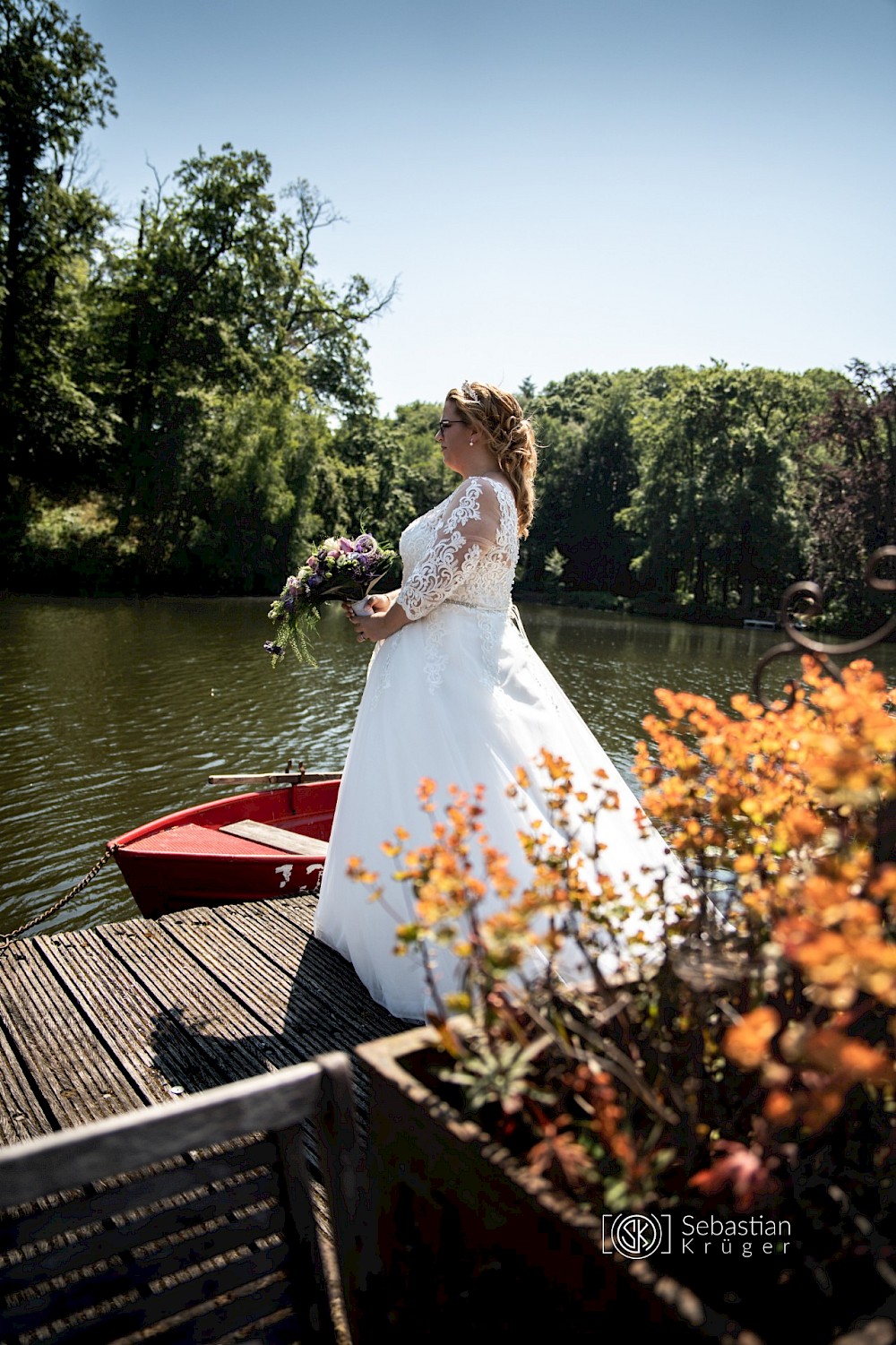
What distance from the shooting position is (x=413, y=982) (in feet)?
12.9

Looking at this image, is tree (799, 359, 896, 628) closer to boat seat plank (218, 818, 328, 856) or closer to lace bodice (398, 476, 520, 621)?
boat seat plank (218, 818, 328, 856)

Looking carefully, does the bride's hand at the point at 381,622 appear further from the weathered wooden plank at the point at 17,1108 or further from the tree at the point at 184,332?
the tree at the point at 184,332

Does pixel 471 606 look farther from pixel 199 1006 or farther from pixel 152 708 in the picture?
pixel 152 708

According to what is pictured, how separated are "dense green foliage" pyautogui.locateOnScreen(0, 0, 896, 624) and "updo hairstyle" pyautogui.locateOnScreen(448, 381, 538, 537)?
27.4m

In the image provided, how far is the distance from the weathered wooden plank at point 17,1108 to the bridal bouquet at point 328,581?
7.17 feet

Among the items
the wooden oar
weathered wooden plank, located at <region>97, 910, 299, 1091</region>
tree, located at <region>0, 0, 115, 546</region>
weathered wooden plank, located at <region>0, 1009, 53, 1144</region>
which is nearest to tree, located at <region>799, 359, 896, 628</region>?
tree, located at <region>0, 0, 115, 546</region>

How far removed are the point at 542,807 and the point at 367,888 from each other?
913 millimetres

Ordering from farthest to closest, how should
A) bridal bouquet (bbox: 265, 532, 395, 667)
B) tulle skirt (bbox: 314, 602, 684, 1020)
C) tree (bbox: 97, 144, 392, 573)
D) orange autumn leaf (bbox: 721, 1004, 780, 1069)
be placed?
tree (bbox: 97, 144, 392, 573) → bridal bouquet (bbox: 265, 532, 395, 667) → tulle skirt (bbox: 314, 602, 684, 1020) → orange autumn leaf (bbox: 721, 1004, 780, 1069)

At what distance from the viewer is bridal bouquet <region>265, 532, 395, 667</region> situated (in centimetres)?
451

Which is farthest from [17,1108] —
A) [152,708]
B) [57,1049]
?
[152,708]

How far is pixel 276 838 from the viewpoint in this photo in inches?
261

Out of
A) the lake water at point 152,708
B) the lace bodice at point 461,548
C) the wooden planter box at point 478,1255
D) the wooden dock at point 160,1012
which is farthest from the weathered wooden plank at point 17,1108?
the lace bodice at point 461,548

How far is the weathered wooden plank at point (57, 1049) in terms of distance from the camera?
11.1ft

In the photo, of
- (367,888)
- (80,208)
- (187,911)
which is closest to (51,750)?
(187,911)
